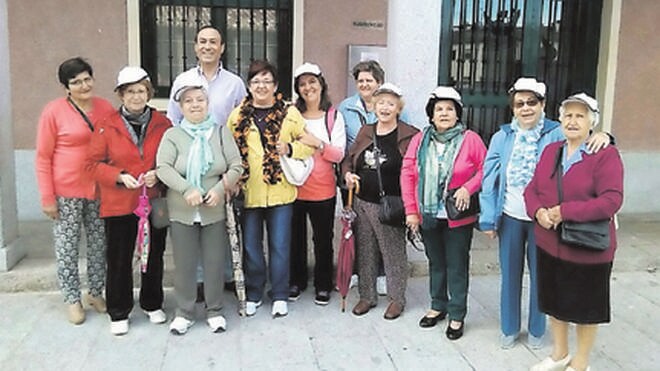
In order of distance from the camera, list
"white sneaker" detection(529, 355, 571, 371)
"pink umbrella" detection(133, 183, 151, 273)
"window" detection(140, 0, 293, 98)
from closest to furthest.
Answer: "white sneaker" detection(529, 355, 571, 371)
"pink umbrella" detection(133, 183, 151, 273)
"window" detection(140, 0, 293, 98)

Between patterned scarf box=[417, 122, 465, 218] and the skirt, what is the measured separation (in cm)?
81

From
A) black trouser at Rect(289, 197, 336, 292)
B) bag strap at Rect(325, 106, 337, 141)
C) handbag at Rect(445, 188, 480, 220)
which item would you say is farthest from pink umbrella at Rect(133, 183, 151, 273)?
handbag at Rect(445, 188, 480, 220)

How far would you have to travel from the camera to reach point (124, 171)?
12.1 feet

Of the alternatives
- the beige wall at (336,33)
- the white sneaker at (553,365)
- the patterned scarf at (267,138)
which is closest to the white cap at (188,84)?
the patterned scarf at (267,138)

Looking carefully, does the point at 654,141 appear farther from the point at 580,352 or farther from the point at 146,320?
the point at 146,320

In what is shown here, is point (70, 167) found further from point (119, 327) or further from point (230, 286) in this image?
point (230, 286)

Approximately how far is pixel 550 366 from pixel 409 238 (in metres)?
1.21

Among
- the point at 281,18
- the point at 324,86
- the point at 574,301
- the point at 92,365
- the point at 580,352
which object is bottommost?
the point at 92,365

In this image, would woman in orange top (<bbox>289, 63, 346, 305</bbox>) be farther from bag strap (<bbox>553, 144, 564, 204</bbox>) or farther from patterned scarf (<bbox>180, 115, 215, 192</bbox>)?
bag strap (<bbox>553, 144, 564, 204</bbox>)

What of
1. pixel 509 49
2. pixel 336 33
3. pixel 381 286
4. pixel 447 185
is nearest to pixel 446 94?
pixel 447 185

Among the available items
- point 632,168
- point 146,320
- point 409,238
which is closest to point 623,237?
point 632,168

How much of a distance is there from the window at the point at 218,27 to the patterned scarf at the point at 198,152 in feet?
8.78

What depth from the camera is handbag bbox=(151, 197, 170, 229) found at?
3779mm

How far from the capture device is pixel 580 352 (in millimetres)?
3236
